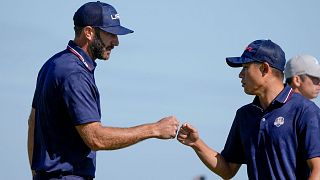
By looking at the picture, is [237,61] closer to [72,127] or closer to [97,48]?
[97,48]

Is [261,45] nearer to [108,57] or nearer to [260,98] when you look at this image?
[260,98]

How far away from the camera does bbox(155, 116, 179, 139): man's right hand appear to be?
9.28 metres

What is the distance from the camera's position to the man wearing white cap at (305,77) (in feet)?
34.6

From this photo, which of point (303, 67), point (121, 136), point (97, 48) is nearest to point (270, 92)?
point (303, 67)

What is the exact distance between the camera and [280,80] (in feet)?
31.2

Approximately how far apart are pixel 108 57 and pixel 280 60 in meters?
1.94

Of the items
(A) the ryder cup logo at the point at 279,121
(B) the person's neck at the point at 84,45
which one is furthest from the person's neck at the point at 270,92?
(B) the person's neck at the point at 84,45

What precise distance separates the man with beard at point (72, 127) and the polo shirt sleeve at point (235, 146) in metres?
0.76

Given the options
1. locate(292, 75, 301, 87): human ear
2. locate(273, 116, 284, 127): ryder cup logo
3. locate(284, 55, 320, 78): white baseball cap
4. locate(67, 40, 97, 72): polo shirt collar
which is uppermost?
locate(67, 40, 97, 72): polo shirt collar

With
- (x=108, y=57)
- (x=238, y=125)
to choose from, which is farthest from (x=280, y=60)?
(x=108, y=57)

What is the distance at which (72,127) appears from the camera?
921 cm

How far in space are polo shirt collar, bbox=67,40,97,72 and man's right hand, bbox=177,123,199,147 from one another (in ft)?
4.28

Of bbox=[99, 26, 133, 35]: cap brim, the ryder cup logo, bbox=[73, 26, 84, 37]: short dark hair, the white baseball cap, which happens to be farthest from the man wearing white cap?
bbox=[73, 26, 84, 37]: short dark hair

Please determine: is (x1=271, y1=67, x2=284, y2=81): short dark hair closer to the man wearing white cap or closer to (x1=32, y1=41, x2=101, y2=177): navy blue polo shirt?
the man wearing white cap
